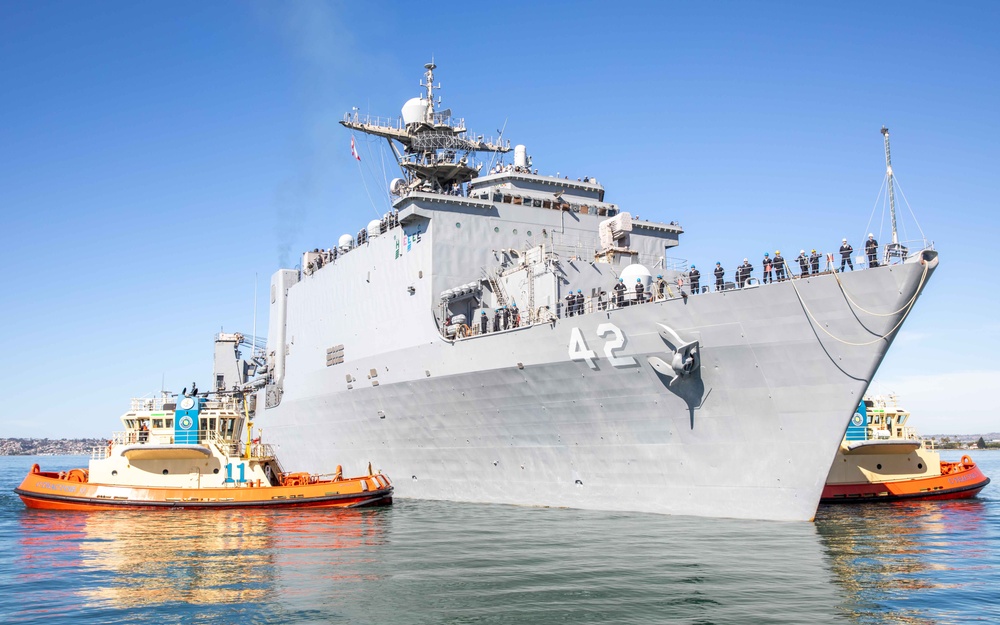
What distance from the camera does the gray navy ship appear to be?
14297 mm

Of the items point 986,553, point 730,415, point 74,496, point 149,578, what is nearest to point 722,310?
point 730,415

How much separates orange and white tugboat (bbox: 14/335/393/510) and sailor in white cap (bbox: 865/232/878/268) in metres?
13.7

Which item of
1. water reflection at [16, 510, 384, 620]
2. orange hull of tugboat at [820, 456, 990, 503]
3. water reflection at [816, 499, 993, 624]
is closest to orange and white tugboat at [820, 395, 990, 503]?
orange hull of tugboat at [820, 456, 990, 503]

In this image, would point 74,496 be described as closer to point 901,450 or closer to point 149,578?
point 149,578

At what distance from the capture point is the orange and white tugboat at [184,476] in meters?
21.9

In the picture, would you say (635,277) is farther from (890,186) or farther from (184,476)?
(184,476)

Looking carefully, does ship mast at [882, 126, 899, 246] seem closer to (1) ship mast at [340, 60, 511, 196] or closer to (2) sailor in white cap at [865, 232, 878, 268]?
(2) sailor in white cap at [865, 232, 878, 268]

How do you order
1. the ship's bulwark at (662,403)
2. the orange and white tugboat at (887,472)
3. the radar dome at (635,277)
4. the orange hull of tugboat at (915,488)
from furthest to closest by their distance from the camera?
the orange and white tugboat at (887,472)
the orange hull of tugboat at (915,488)
the radar dome at (635,277)
the ship's bulwark at (662,403)

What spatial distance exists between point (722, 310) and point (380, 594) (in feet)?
27.2

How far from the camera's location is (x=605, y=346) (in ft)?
53.6

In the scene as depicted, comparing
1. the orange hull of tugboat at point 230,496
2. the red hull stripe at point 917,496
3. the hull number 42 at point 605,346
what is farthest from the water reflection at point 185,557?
the red hull stripe at point 917,496

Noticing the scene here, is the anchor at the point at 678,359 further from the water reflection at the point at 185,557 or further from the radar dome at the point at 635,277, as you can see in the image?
the water reflection at the point at 185,557

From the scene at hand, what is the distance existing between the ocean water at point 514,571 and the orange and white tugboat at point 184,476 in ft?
12.1

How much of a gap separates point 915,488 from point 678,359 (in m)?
12.0
